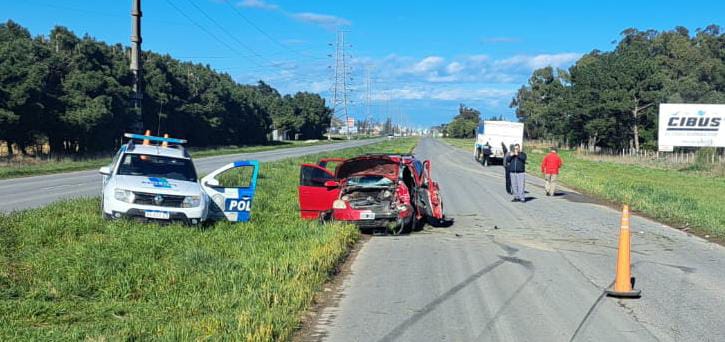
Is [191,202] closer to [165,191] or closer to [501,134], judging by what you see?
[165,191]

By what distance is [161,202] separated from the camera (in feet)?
44.1

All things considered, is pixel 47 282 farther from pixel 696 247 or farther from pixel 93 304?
pixel 696 247

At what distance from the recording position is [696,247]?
14.6 meters

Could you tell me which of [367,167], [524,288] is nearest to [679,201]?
[367,167]

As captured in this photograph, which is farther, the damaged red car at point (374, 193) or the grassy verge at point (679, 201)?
the grassy verge at point (679, 201)

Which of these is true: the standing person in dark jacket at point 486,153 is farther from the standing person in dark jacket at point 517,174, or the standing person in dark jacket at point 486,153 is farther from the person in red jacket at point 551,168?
the standing person in dark jacket at point 517,174

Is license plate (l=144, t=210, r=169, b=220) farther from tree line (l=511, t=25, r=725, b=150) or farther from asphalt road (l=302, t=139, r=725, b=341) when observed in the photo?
tree line (l=511, t=25, r=725, b=150)

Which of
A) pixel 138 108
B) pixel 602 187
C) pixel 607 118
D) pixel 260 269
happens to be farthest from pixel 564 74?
pixel 260 269

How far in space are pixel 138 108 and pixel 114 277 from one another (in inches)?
514

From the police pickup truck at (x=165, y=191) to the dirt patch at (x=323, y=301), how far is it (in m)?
3.12

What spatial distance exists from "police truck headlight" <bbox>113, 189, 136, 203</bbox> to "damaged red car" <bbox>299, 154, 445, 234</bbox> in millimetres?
3956

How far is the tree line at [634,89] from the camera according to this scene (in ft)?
235

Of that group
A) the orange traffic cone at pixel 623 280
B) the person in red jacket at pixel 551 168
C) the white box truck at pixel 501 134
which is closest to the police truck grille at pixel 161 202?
the orange traffic cone at pixel 623 280

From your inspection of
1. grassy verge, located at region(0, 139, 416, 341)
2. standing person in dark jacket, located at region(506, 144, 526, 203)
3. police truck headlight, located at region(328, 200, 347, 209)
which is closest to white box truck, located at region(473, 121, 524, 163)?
standing person in dark jacket, located at region(506, 144, 526, 203)
